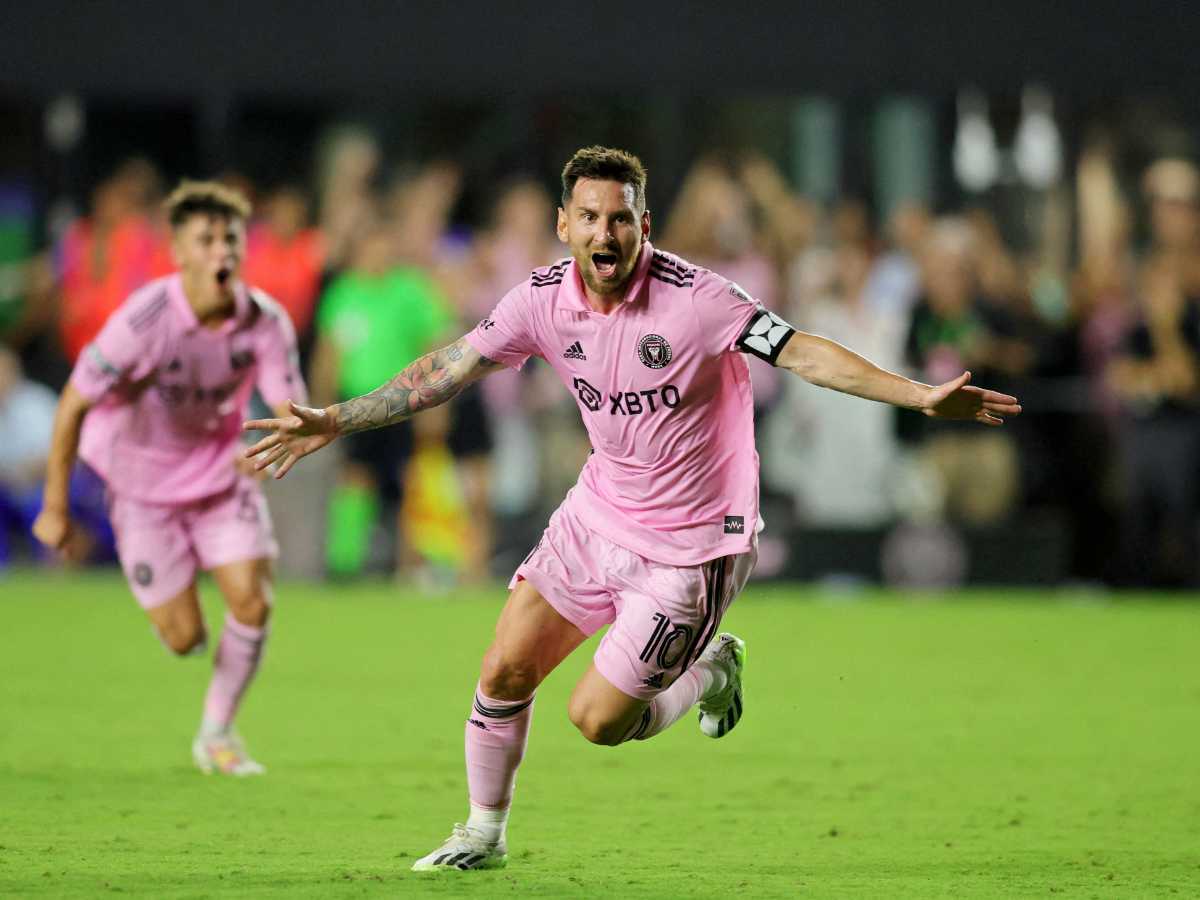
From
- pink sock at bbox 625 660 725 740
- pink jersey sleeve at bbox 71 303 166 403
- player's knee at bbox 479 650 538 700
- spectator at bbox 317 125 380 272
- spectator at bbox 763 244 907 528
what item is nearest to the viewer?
player's knee at bbox 479 650 538 700

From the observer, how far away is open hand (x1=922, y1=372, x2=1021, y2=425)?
20.2 feet

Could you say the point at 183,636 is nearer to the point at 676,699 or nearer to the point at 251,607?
the point at 251,607

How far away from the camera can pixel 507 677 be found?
6527 mm

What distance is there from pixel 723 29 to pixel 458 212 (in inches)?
112

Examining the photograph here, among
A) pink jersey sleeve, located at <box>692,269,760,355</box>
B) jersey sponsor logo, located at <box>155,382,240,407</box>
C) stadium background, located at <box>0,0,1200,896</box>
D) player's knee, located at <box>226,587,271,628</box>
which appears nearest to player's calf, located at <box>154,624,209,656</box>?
player's knee, located at <box>226,587,271,628</box>

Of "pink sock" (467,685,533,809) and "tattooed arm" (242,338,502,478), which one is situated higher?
"tattooed arm" (242,338,502,478)

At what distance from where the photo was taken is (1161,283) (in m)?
16.0

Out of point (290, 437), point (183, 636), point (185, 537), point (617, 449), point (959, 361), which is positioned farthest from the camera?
point (959, 361)

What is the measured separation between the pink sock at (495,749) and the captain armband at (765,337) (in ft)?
4.31

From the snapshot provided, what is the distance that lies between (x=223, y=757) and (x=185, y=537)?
1014 millimetres

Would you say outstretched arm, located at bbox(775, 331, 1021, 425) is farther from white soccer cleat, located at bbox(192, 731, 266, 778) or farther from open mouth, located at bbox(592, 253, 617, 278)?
white soccer cleat, located at bbox(192, 731, 266, 778)

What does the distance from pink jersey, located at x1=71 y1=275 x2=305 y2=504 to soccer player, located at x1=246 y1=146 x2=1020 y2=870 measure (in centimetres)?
220

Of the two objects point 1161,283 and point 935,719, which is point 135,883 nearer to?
point 935,719

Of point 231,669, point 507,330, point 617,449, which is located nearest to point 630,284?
point 507,330
